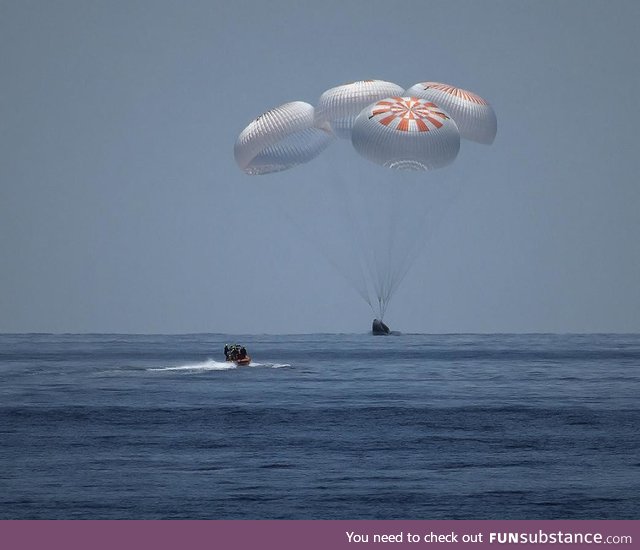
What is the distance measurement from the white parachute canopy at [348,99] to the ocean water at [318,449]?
11706 millimetres

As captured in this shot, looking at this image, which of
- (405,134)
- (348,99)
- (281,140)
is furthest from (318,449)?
(281,140)

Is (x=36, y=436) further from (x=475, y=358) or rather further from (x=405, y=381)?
(x=475, y=358)

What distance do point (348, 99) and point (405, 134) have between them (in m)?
4.79

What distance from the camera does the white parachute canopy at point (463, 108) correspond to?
1831 inches

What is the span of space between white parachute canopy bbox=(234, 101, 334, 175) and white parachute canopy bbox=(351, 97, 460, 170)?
3540 mm

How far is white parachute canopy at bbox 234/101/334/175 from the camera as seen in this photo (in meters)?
46.4

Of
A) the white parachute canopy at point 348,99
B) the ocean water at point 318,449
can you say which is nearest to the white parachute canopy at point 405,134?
the white parachute canopy at point 348,99

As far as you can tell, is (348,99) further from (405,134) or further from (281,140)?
(405,134)

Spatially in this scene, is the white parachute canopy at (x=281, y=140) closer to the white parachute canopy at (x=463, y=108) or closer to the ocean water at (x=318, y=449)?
the white parachute canopy at (x=463, y=108)

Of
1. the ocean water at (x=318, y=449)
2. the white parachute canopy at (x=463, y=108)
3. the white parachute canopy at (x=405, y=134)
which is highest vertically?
the white parachute canopy at (x=463, y=108)

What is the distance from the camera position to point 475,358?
84562 mm

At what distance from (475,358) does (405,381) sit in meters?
30.8

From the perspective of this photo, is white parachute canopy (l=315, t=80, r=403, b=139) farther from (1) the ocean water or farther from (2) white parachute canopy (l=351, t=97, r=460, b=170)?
(1) the ocean water

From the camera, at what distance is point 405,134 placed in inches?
1682
